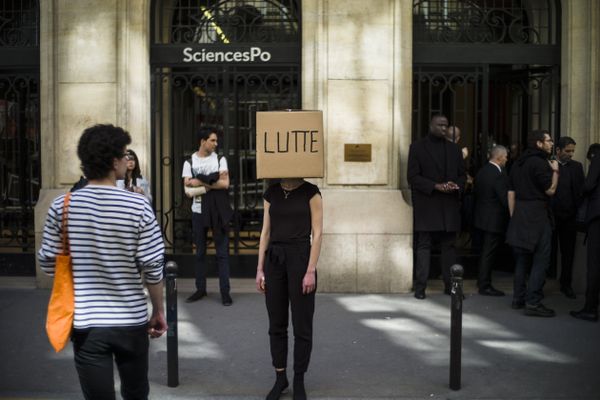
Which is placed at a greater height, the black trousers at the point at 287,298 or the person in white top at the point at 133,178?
the person in white top at the point at 133,178

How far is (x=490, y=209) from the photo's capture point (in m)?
10.0

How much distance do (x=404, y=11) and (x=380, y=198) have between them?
93.5 inches

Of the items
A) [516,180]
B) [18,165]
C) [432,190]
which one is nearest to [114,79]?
[18,165]

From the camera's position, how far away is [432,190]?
382 inches

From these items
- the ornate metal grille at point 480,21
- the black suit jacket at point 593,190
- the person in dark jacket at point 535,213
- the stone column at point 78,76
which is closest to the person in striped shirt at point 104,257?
the person in dark jacket at point 535,213

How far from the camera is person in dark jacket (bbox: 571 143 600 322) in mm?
8555

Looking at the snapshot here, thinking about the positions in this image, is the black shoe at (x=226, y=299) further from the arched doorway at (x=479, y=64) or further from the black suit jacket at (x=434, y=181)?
the arched doorway at (x=479, y=64)

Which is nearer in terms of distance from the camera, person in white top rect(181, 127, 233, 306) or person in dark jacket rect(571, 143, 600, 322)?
person in dark jacket rect(571, 143, 600, 322)

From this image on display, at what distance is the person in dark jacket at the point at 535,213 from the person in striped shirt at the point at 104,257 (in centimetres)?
571

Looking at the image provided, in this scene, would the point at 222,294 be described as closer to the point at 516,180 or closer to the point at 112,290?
the point at 516,180

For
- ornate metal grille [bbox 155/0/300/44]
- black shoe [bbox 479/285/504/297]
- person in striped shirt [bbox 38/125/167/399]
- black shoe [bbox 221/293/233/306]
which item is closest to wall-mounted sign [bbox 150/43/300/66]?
ornate metal grille [bbox 155/0/300/44]

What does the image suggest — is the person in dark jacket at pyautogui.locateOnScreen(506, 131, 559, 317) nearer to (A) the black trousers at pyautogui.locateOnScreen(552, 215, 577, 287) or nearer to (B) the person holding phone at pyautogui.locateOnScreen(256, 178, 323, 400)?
(A) the black trousers at pyautogui.locateOnScreen(552, 215, 577, 287)

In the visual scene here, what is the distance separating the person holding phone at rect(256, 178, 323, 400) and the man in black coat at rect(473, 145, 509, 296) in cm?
471

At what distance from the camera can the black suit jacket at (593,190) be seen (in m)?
8.51
